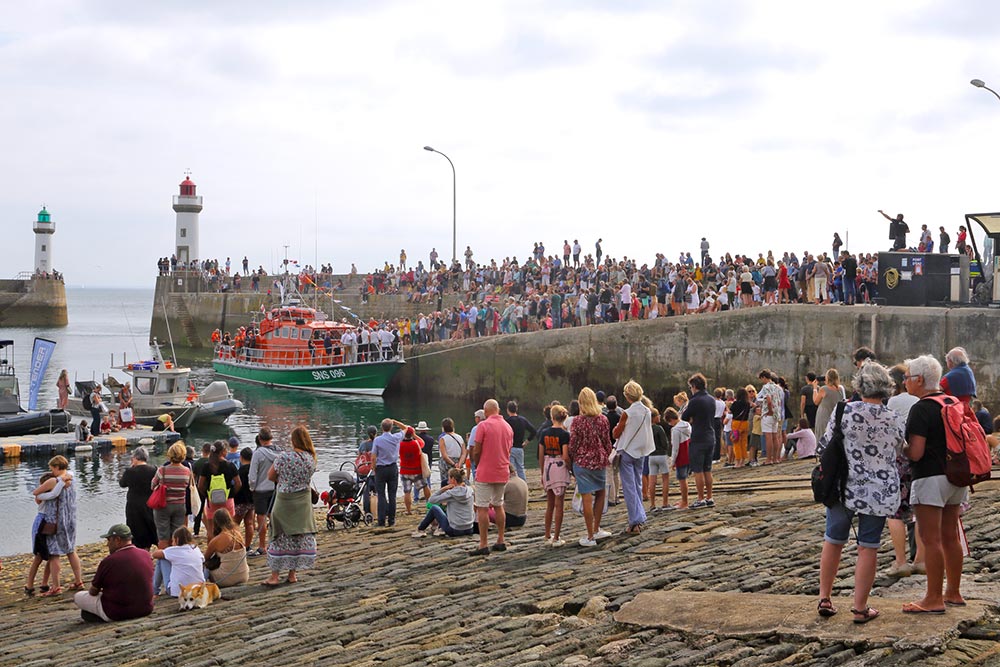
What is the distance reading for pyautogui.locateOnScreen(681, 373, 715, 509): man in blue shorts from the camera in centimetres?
1143

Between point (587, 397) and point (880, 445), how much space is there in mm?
4302

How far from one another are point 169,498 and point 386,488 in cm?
350

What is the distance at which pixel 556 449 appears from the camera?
1076cm

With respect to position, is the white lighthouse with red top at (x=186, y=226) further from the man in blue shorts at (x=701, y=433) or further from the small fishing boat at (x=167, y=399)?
the man in blue shorts at (x=701, y=433)

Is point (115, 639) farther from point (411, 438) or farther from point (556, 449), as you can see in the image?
point (411, 438)

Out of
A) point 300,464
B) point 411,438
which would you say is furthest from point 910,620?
point 411,438

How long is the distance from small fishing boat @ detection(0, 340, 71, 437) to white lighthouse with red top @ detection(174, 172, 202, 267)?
162ft

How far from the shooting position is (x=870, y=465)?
20.9 ft

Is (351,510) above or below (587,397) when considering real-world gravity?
below

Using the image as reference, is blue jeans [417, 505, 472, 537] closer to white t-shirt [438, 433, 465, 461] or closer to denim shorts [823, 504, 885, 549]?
white t-shirt [438, 433, 465, 461]

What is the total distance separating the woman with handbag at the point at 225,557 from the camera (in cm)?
1084

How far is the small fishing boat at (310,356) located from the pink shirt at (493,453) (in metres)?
29.2

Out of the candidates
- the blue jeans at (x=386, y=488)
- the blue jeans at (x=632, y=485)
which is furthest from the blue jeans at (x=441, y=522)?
the blue jeans at (x=632, y=485)

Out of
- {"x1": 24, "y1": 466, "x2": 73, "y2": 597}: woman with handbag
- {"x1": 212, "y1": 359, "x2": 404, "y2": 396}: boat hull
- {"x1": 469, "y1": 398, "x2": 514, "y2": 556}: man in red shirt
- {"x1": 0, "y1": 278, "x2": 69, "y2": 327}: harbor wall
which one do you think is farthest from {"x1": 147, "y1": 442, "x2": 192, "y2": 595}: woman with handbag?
{"x1": 0, "y1": 278, "x2": 69, "y2": 327}: harbor wall
